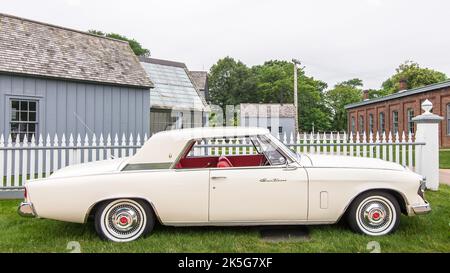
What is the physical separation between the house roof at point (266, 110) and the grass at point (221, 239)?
37359mm

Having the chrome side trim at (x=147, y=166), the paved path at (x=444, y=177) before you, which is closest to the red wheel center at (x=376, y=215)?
the chrome side trim at (x=147, y=166)

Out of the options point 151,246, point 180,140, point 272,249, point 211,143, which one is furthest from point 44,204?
point 211,143

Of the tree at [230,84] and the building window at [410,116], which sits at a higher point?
the tree at [230,84]

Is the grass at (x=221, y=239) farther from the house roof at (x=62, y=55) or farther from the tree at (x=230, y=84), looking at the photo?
the tree at (x=230, y=84)

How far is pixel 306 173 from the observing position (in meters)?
4.06

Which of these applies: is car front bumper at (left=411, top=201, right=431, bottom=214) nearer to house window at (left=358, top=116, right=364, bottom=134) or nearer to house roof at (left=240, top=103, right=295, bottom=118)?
house window at (left=358, top=116, right=364, bottom=134)

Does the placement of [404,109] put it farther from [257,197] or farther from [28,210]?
[28,210]

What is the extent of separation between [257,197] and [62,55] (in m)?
10.3

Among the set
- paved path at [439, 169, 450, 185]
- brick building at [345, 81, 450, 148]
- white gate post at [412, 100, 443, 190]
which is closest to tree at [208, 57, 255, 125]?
brick building at [345, 81, 450, 148]

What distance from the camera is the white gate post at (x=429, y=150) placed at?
6.93 m

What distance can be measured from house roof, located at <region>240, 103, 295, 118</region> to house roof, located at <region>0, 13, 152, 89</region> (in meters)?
29.3

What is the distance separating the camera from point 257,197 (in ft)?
13.1
